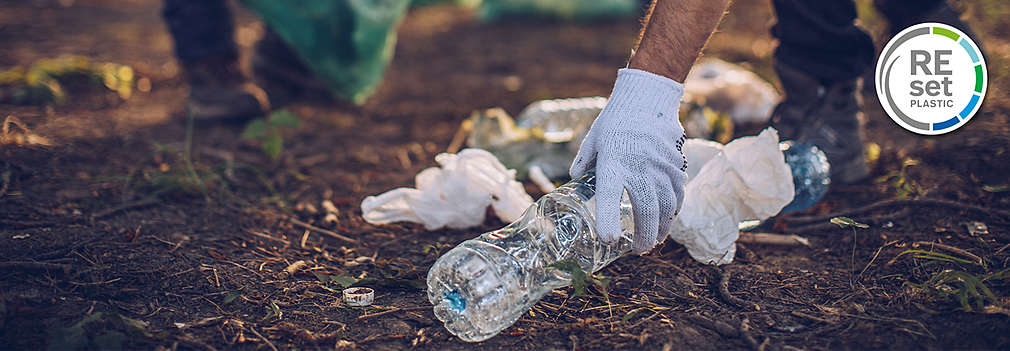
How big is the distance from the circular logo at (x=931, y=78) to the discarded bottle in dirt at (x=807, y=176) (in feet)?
0.95

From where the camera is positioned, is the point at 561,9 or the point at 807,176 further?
the point at 561,9

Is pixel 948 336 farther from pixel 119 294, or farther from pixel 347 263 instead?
pixel 119 294

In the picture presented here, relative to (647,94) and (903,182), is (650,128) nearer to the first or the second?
(647,94)

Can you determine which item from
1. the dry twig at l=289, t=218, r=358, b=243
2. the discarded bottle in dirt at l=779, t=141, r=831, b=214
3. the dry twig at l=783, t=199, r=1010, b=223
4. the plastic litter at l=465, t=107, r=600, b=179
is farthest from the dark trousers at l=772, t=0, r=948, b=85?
the dry twig at l=289, t=218, r=358, b=243

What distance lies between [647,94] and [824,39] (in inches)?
38.4

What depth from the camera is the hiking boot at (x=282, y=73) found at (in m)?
3.51

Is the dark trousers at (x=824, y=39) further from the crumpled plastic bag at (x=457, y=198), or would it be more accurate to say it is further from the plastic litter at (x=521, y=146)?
the crumpled plastic bag at (x=457, y=198)

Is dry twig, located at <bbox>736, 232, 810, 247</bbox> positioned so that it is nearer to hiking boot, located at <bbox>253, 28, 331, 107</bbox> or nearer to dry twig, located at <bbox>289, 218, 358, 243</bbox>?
dry twig, located at <bbox>289, 218, 358, 243</bbox>

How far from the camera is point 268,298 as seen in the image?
168 centimetres

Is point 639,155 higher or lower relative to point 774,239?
higher

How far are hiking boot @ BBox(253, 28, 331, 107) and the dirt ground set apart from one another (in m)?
0.23

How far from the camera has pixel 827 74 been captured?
231 centimetres

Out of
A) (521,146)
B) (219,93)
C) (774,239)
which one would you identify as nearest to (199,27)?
(219,93)

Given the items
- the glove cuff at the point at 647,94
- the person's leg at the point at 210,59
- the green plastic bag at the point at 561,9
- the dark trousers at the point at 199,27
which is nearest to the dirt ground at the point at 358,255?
the person's leg at the point at 210,59
